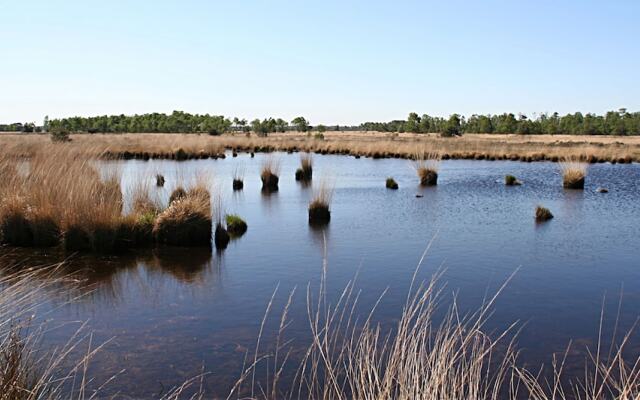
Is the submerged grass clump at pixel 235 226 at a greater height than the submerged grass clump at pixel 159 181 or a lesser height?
lesser

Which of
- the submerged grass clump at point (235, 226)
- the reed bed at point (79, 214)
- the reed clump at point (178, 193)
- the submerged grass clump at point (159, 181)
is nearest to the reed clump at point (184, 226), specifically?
the reed bed at point (79, 214)

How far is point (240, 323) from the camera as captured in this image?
684cm

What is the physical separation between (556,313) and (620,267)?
3.31 m

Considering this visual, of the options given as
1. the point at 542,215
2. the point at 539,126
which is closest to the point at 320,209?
the point at 542,215

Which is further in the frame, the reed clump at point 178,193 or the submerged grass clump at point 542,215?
the submerged grass clump at point 542,215

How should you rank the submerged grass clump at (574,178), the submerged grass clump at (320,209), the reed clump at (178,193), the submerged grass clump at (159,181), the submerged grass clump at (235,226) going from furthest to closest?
the submerged grass clump at (574,178), the submerged grass clump at (159,181), the submerged grass clump at (320,209), the reed clump at (178,193), the submerged grass clump at (235,226)

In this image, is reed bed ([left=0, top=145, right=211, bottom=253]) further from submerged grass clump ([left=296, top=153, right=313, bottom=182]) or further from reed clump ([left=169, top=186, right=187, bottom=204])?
submerged grass clump ([left=296, top=153, right=313, bottom=182])

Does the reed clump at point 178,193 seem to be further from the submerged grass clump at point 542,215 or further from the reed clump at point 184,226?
the submerged grass clump at point 542,215

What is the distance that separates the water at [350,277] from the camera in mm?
6113

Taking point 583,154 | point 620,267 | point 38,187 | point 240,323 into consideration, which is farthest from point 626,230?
point 583,154

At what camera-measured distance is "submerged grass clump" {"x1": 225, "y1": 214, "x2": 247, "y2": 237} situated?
41.4 feet

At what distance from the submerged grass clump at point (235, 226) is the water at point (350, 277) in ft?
0.78

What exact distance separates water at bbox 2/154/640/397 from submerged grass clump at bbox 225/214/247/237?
0.78 feet

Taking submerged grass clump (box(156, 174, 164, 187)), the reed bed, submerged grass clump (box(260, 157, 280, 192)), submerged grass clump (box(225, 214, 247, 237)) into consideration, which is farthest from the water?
submerged grass clump (box(156, 174, 164, 187))
